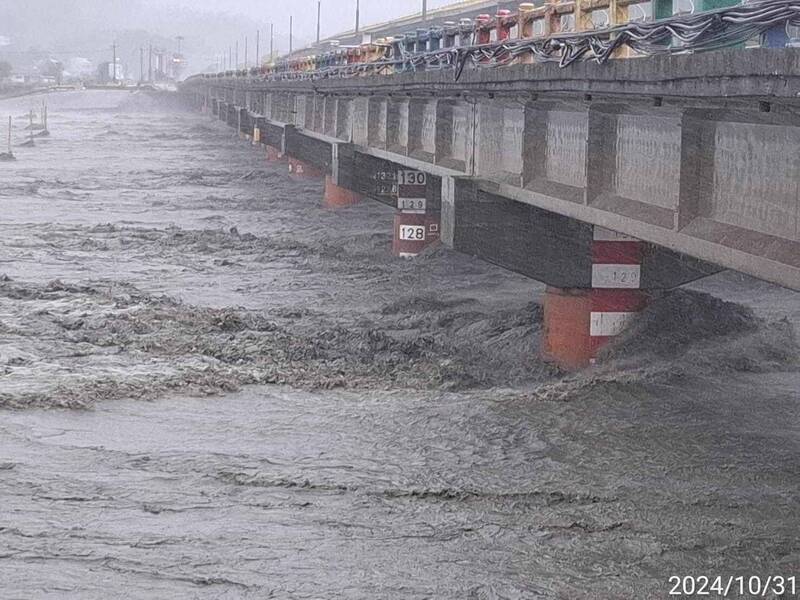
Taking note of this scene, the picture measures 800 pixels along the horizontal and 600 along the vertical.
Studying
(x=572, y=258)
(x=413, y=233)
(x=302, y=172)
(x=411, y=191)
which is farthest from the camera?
(x=302, y=172)

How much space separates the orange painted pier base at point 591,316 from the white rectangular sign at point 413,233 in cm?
1186

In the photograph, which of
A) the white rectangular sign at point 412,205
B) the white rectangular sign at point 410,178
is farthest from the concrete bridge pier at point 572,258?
the white rectangular sign at point 412,205

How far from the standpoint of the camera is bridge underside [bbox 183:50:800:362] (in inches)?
387

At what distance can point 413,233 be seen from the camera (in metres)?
29.4

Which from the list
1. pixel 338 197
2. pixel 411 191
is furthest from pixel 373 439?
pixel 338 197

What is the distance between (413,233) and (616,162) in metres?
16.3

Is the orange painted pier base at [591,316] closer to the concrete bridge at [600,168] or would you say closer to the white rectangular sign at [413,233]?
the concrete bridge at [600,168]

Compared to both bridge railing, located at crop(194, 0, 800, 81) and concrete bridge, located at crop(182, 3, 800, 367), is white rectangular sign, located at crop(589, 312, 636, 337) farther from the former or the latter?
bridge railing, located at crop(194, 0, 800, 81)

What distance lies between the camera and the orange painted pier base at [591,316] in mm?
17438

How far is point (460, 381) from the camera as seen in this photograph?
1670cm

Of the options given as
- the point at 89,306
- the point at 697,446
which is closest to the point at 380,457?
the point at 697,446

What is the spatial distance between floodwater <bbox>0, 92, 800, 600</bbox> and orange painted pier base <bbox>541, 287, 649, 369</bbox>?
0.96 feet

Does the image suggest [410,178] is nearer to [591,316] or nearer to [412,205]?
[412,205]
